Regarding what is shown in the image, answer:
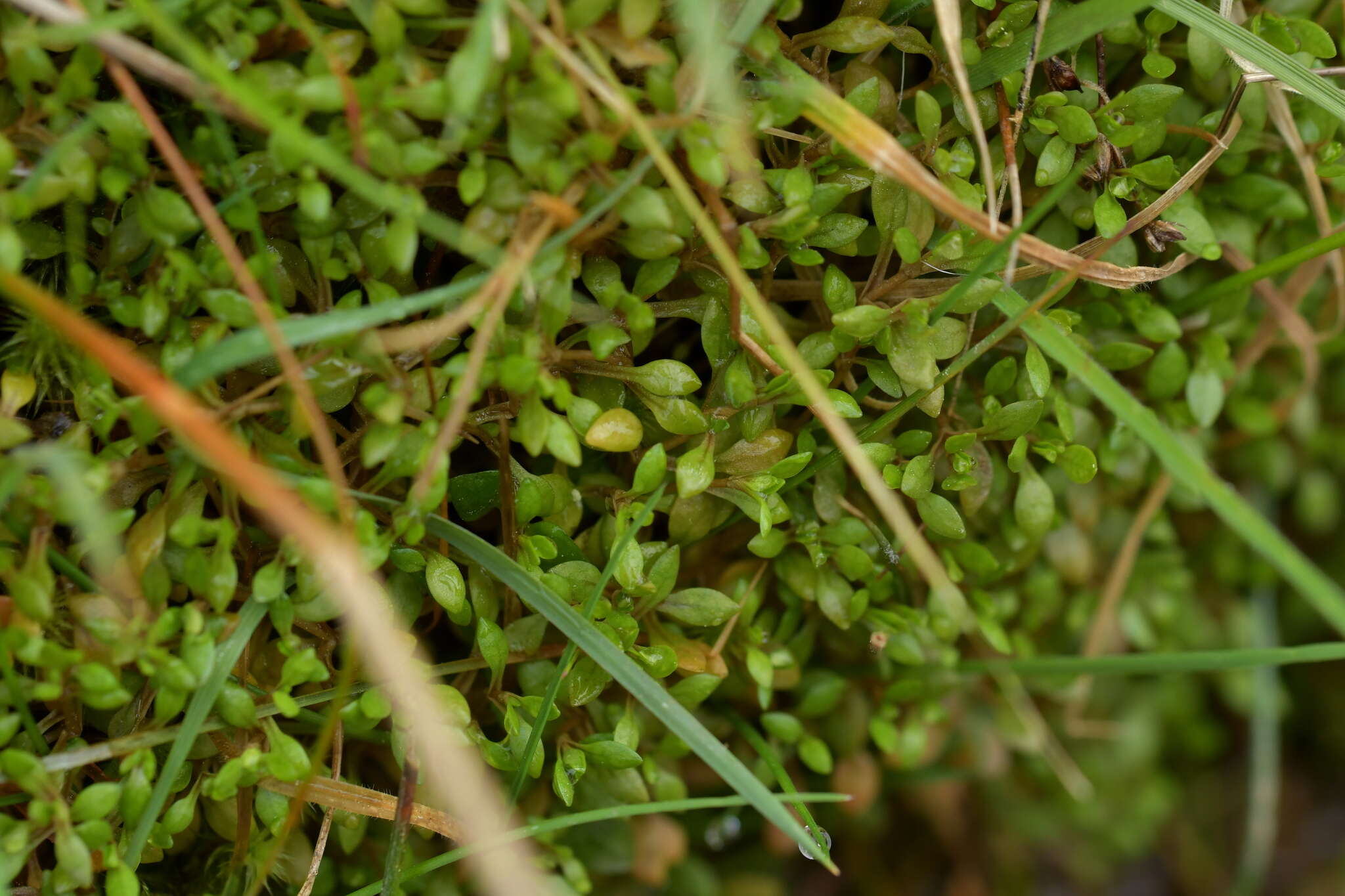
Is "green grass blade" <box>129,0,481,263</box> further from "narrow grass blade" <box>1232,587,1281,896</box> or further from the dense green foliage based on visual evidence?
"narrow grass blade" <box>1232,587,1281,896</box>

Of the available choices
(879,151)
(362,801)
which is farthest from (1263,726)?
(362,801)

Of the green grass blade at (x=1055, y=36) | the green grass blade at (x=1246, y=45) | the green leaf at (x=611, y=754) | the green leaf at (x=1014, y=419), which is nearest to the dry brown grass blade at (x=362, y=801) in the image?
the green leaf at (x=611, y=754)

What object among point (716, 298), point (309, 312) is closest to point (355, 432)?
point (309, 312)

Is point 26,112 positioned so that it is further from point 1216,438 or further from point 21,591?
point 1216,438

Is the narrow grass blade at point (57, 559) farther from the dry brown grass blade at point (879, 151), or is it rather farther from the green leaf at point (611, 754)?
the dry brown grass blade at point (879, 151)

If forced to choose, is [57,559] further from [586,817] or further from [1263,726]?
[1263,726]

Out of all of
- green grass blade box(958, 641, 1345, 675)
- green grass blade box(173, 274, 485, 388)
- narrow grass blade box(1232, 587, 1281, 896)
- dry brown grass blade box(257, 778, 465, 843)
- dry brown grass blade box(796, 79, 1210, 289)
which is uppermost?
dry brown grass blade box(796, 79, 1210, 289)

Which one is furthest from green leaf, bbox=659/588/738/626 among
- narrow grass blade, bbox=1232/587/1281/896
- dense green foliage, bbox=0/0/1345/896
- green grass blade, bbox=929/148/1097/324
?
narrow grass blade, bbox=1232/587/1281/896
